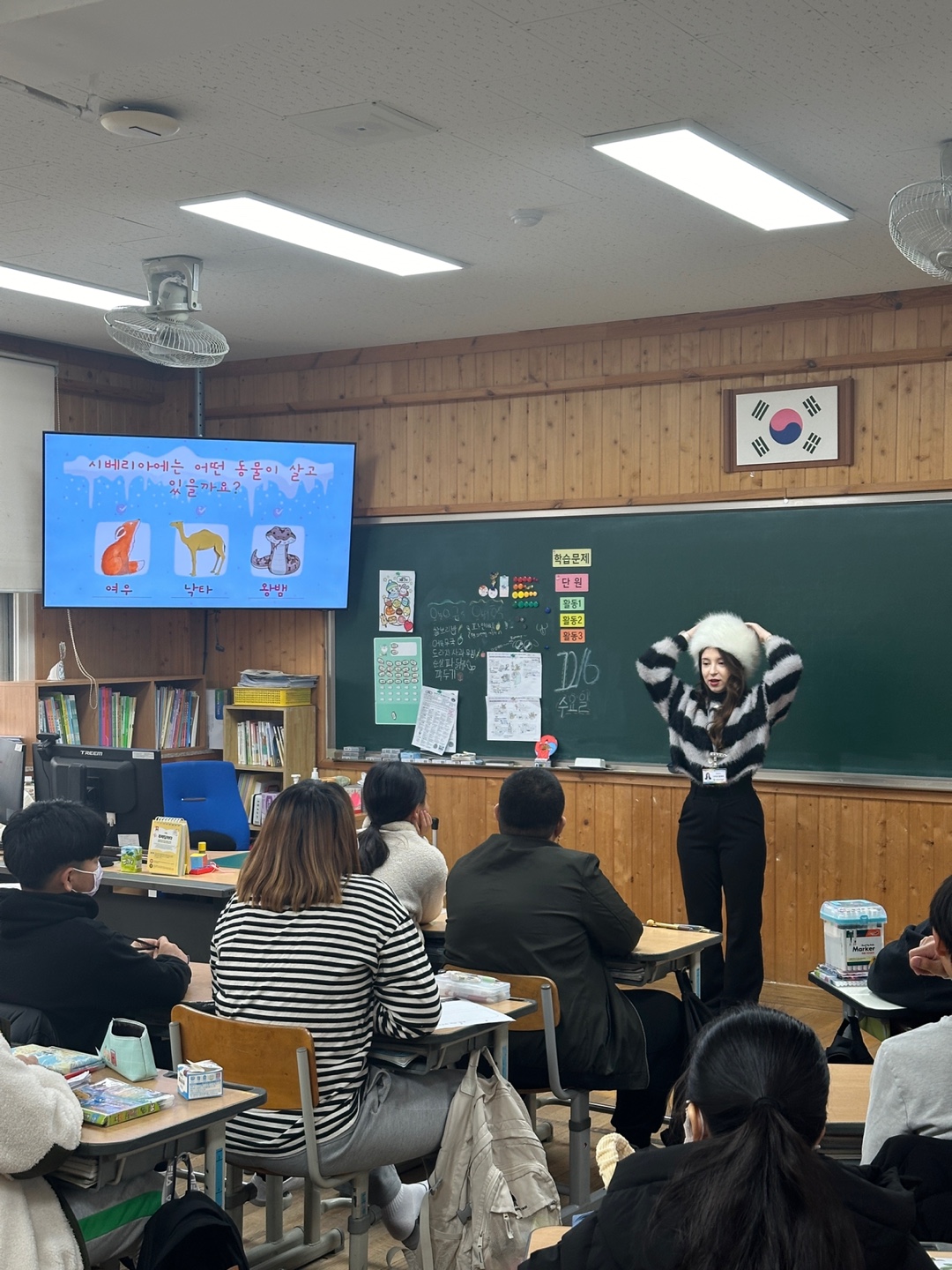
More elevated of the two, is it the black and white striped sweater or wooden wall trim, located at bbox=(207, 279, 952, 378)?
wooden wall trim, located at bbox=(207, 279, 952, 378)

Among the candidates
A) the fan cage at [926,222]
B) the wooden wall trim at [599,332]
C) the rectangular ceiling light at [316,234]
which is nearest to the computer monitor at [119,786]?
the rectangular ceiling light at [316,234]

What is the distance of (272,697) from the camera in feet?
24.4

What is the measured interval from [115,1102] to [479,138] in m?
2.88

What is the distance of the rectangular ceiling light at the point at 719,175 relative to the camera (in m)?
4.07

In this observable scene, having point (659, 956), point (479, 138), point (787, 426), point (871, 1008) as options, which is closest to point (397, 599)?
point (787, 426)

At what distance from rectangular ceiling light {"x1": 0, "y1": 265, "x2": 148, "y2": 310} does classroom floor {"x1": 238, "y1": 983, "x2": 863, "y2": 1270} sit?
12.6 feet

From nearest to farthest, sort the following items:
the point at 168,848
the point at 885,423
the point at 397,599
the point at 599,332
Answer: the point at 168,848 < the point at 885,423 < the point at 599,332 < the point at 397,599

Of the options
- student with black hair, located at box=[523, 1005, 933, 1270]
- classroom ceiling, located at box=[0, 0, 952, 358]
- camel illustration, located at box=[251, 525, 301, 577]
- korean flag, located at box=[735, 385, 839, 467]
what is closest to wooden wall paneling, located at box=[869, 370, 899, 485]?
korean flag, located at box=[735, 385, 839, 467]

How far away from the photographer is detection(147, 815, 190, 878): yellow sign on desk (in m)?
5.03

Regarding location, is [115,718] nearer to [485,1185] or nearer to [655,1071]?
[655,1071]

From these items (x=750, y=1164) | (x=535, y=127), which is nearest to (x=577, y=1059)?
(x=750, y=1164)

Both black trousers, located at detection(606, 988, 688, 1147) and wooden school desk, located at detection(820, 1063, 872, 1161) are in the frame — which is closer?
wooden school desk, located at detection(820, 1063, 872, 1161)

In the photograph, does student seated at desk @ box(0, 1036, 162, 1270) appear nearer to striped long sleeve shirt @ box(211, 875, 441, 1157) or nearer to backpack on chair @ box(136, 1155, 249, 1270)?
backpack on chair @ box(136, 1155, 249, 1270)

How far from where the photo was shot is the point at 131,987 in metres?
3.27
